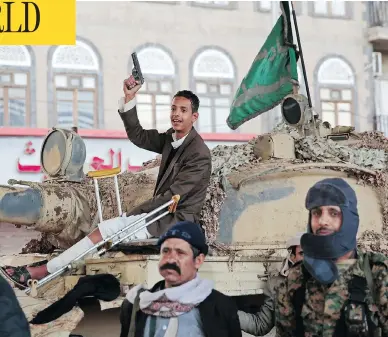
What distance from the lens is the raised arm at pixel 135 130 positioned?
618 cm

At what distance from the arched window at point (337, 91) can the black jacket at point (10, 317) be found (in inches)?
719

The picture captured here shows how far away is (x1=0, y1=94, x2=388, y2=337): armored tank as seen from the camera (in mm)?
5961

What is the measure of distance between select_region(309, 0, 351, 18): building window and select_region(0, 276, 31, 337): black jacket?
18.5 metres

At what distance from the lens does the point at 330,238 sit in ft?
11.9

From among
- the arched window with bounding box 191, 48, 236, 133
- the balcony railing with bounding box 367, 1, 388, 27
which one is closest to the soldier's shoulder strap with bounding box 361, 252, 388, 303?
the arched window with bounding box 191, 48, 236, 133

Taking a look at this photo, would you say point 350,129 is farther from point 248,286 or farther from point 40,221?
point 40,221

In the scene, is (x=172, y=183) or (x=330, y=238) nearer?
(x=330, y=238)

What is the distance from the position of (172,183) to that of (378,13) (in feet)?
55.1

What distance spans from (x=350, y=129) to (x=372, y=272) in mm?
4630

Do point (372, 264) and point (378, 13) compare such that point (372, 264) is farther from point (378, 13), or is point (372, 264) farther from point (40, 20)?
point (378, 13)

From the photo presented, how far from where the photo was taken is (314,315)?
12.0 ft

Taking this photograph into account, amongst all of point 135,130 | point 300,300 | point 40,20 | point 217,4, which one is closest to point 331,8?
point 217,4

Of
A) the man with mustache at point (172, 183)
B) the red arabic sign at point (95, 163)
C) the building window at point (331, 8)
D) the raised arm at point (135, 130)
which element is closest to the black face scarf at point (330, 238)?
the man with mustache at point (172, 183)

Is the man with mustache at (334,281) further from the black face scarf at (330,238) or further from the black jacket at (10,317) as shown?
the black jacket at (10,317)
